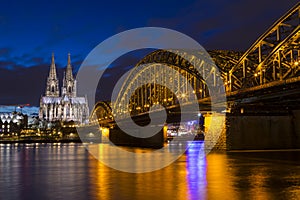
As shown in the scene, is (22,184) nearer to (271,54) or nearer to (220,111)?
(271,54)

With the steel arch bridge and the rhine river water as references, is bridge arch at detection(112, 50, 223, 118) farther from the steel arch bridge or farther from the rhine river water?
the rhine river water

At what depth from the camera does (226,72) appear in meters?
70.2

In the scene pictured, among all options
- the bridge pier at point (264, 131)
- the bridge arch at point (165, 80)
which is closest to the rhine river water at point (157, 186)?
the bridge pier at point (264, 131)

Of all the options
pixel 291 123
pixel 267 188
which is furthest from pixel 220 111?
pixel 267 188

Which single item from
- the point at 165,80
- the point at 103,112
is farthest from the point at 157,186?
the point at 103,112

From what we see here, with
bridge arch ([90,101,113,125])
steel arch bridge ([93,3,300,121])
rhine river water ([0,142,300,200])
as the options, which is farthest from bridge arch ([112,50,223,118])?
rhine river water ([0,142,300,200])

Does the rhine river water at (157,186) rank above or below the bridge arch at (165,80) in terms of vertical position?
below

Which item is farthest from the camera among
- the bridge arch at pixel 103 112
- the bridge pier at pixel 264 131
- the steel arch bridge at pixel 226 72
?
the bridge arch at pixel 103 112

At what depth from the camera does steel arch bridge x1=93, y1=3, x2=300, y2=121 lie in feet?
170

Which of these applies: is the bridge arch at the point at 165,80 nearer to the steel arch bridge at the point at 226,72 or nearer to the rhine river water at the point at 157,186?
the steel arch bridge at the point at 226,72

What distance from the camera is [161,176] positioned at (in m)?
29.1

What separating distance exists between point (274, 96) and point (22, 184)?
3617 centimetres

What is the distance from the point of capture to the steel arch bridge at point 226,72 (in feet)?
170

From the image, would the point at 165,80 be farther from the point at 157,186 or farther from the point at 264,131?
the point at 157,186
